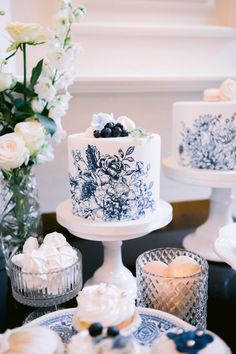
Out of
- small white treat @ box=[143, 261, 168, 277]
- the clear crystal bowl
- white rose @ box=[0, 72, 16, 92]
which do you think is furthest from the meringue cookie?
white rose @ box=[0, 72, 16, 92]

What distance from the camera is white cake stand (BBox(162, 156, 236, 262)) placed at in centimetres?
67

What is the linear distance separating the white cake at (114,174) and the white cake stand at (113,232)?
20 millimetres

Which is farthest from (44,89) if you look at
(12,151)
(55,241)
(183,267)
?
(183,267)

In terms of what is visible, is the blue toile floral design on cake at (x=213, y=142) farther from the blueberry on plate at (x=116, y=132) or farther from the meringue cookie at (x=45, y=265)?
the meringue cookie at (x=45, y=265)

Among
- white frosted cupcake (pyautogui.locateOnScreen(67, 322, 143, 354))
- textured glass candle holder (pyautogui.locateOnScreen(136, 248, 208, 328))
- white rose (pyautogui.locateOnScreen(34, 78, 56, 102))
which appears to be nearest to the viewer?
white frosted cupcake (pyautogui.locateOnScreen(67, 322, 143, 354))

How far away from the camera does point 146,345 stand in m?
0.42

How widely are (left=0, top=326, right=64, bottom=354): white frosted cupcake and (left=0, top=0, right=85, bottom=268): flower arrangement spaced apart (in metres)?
0.27

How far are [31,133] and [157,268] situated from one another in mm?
287

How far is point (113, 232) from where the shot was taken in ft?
1.81

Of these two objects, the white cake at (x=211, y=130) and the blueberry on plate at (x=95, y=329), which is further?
the white cake at (x=211, y=130)

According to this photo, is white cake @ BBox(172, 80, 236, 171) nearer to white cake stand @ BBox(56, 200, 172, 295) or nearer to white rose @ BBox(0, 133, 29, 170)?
white cake stand @ BBox(56, 200, 172, 295)

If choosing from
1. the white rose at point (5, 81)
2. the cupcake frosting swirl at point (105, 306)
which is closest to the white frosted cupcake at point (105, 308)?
the cupcake frosting swirl at point (105, 306)

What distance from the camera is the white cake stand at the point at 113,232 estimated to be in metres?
0.55

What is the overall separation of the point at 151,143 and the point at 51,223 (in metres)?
0.43
